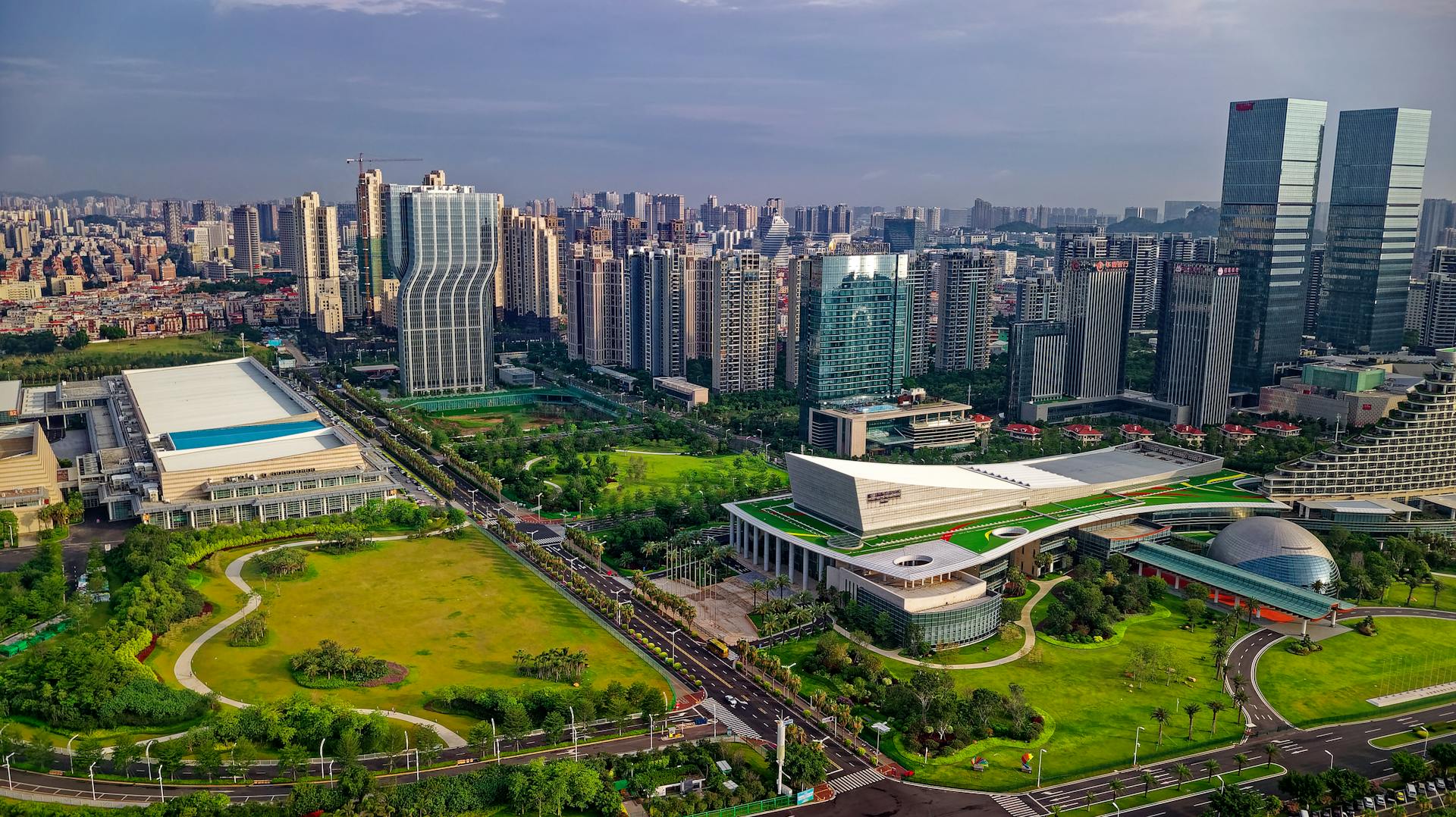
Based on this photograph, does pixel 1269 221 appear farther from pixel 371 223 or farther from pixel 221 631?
pixel 371 223

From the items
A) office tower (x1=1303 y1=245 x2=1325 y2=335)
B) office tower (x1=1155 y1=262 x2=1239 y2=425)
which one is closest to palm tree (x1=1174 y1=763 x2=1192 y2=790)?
office tower (x1=1155 y1=262 x2=1239 y2=425)

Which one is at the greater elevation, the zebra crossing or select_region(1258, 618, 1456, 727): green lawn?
select_region(1258, 618, 1456, 727): green lawn

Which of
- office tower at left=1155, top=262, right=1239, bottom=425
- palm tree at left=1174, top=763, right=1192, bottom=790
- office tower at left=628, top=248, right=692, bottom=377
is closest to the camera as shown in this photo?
palm tree at left=1174, top=763, right=1192, bottom=790

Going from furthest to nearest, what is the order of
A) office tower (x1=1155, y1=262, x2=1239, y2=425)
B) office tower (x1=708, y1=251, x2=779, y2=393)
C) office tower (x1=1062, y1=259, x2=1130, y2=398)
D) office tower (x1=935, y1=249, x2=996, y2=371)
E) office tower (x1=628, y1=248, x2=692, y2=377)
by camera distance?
office tower (x1=935, y1=249, x2=996, y2=371) < office tower (x1=628, y1=248, x2=692, y2=377) < office tower (x1=708, y1=251, x2=779, y2=393) < office tower (x1=1062, y1=259, x2=1130, y2=398) < office tower (x1=1155, y1=262, x2=1239, y2=425)

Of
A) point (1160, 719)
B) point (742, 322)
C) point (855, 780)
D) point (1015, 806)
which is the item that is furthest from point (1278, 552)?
point (742, 322)

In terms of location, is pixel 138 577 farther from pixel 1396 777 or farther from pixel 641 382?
pixel 641 382

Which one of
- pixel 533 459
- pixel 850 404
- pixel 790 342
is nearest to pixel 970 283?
pixel 790 342

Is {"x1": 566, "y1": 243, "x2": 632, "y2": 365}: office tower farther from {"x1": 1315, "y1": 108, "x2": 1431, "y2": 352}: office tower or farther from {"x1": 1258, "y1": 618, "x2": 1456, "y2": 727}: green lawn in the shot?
{"x1": 1258, "y1": 618, "x2": 1456, "y2": 727}: green lawn
